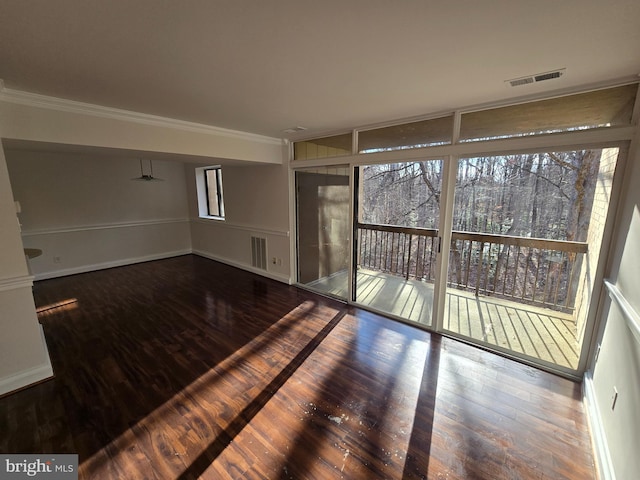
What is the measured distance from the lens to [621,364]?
151 cm

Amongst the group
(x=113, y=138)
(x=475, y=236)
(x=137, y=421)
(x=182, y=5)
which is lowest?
(x=137, y=421)

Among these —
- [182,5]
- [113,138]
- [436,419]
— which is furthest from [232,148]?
[436,419]

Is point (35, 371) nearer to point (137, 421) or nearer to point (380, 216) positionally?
point (137, 421)

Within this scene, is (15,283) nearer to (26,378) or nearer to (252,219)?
(26,378)

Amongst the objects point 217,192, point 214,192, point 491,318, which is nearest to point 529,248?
point 491,318

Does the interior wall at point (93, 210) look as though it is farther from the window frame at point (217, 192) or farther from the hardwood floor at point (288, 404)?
the hardwood floor at point (288, 404)

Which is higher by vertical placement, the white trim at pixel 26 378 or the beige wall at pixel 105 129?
the beige wall at pixel 105 129

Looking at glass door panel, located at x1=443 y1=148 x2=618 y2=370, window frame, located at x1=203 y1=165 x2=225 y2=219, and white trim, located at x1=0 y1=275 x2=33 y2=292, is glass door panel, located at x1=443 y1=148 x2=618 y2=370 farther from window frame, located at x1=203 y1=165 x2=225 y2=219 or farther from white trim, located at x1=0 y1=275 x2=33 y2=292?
window frame, located at x1=203 y1=165 x2=225 y2=219

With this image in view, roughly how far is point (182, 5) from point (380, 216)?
3.09 metres

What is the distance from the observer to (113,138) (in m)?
2.57

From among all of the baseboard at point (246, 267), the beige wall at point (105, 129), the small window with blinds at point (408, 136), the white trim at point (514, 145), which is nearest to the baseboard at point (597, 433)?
the white trim at point (514, 145)

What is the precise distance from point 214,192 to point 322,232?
336 centimetres

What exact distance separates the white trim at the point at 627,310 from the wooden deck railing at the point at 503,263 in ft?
2.49

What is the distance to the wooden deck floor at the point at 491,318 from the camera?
8.46 feet
